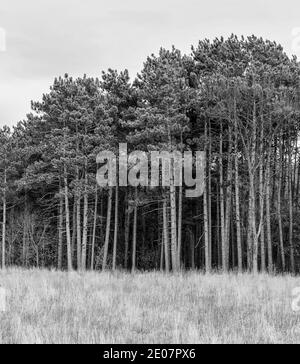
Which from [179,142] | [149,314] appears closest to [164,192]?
[179,142]

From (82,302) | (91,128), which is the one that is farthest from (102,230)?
(82,302)

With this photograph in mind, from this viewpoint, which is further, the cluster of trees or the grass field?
the cluster of trees

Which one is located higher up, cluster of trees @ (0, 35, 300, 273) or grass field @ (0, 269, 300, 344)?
cluster of trees @ (0, 35, 300, 273)

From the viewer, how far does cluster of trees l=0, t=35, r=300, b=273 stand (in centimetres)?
2269

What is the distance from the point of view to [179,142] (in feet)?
92.4

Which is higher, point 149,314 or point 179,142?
point 179,142

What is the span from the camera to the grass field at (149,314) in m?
7.07

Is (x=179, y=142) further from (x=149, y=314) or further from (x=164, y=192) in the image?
(x=149, y=314)

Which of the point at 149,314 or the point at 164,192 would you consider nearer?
the point at 149,314

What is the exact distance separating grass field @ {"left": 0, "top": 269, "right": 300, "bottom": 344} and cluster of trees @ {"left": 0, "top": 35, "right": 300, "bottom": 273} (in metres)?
9.54

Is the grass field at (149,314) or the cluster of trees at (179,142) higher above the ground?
the cluster of trees at (179,142)

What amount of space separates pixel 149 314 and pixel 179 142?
2000 cm

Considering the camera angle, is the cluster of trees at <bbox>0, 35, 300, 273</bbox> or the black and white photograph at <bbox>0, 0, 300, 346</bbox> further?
the cluster of trees at <bbox>0, 35, 300, 273</bbox>

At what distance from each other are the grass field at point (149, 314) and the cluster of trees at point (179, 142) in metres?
9.54
